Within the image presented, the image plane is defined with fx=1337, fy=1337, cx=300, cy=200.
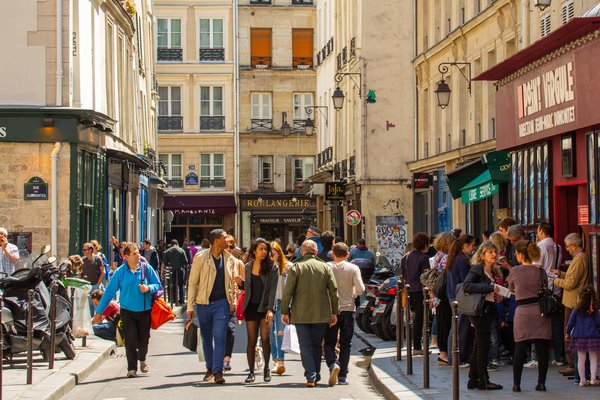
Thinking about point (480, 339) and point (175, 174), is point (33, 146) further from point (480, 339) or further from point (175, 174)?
point (175, 174)

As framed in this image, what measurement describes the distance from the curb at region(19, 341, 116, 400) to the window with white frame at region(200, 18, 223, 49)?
147 feet

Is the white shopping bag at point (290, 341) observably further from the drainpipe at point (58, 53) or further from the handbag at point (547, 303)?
the drainpipe at point (58, 53)

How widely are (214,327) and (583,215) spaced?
488 centimetres

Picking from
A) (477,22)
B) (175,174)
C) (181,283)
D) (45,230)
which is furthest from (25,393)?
(175,174)

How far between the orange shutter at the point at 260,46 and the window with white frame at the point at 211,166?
4793 millimetres

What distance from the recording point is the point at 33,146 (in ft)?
84.5

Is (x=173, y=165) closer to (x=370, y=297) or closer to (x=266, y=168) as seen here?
(x=266, y=168)

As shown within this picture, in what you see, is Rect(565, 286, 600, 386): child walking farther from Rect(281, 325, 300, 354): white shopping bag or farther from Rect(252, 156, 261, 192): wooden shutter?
Rect(252, 156, 261, 192): wooden shutter

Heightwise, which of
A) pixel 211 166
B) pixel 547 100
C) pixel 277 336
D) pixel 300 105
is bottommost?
pixel 277 336

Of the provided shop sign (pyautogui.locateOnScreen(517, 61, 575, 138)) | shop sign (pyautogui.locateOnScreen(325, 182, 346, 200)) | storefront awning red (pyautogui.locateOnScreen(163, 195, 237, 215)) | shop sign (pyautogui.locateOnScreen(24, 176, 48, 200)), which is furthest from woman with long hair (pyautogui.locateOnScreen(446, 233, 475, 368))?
storefront awning red (pyautogui.locateOnScreen(163, 195, 237, 215))

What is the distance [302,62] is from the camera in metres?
63.9

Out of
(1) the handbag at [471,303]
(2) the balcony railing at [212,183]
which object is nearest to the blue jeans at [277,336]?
(1) the handbag at [471,303]

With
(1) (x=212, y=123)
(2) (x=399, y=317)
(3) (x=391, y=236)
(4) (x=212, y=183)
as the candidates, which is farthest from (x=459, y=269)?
(1) (x=212, y=123)

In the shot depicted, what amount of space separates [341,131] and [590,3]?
93.8 ft
